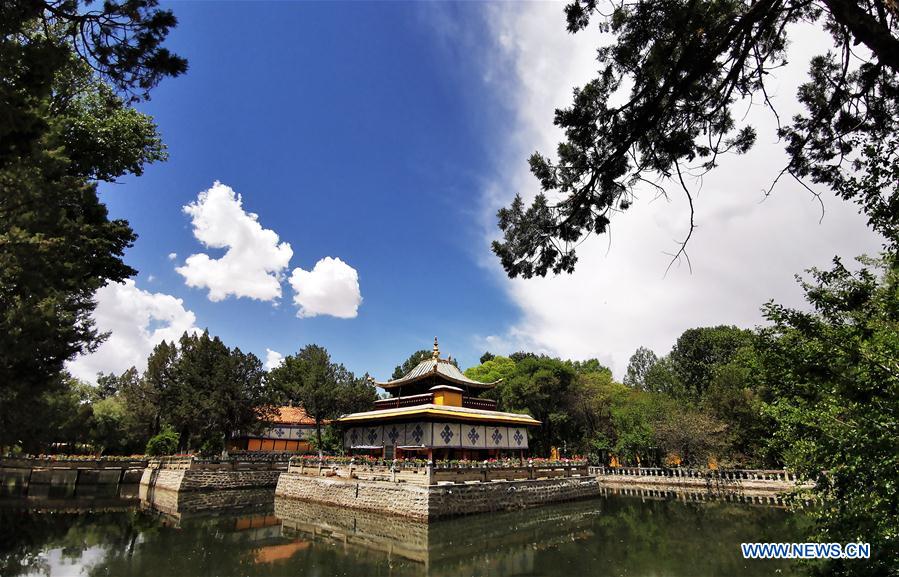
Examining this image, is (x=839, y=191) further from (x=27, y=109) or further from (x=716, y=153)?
(x=27, y=109)

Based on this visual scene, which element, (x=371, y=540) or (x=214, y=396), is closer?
(x=371, y=540)

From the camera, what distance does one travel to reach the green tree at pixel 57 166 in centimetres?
502

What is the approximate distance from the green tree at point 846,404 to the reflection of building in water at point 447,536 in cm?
950

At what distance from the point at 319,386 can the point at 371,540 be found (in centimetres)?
2344

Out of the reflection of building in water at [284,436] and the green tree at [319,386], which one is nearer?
the green tree at [319,386]

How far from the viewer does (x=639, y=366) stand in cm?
7300

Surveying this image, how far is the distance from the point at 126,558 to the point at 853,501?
18.2m

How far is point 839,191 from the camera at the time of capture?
6.19 m

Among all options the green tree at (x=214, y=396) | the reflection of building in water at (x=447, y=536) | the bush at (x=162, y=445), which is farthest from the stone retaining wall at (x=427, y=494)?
the bush at (x=162, y=445)

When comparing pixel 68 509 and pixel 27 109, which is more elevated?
pixel 27 109

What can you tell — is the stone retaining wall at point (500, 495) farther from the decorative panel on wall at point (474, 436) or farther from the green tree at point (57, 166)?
the green tree at point (57, 166)

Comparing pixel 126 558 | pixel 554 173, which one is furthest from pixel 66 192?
pixel 554 173

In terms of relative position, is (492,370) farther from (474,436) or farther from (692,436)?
(474,436)

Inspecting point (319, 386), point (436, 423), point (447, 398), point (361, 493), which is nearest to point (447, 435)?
point (436, 423)
